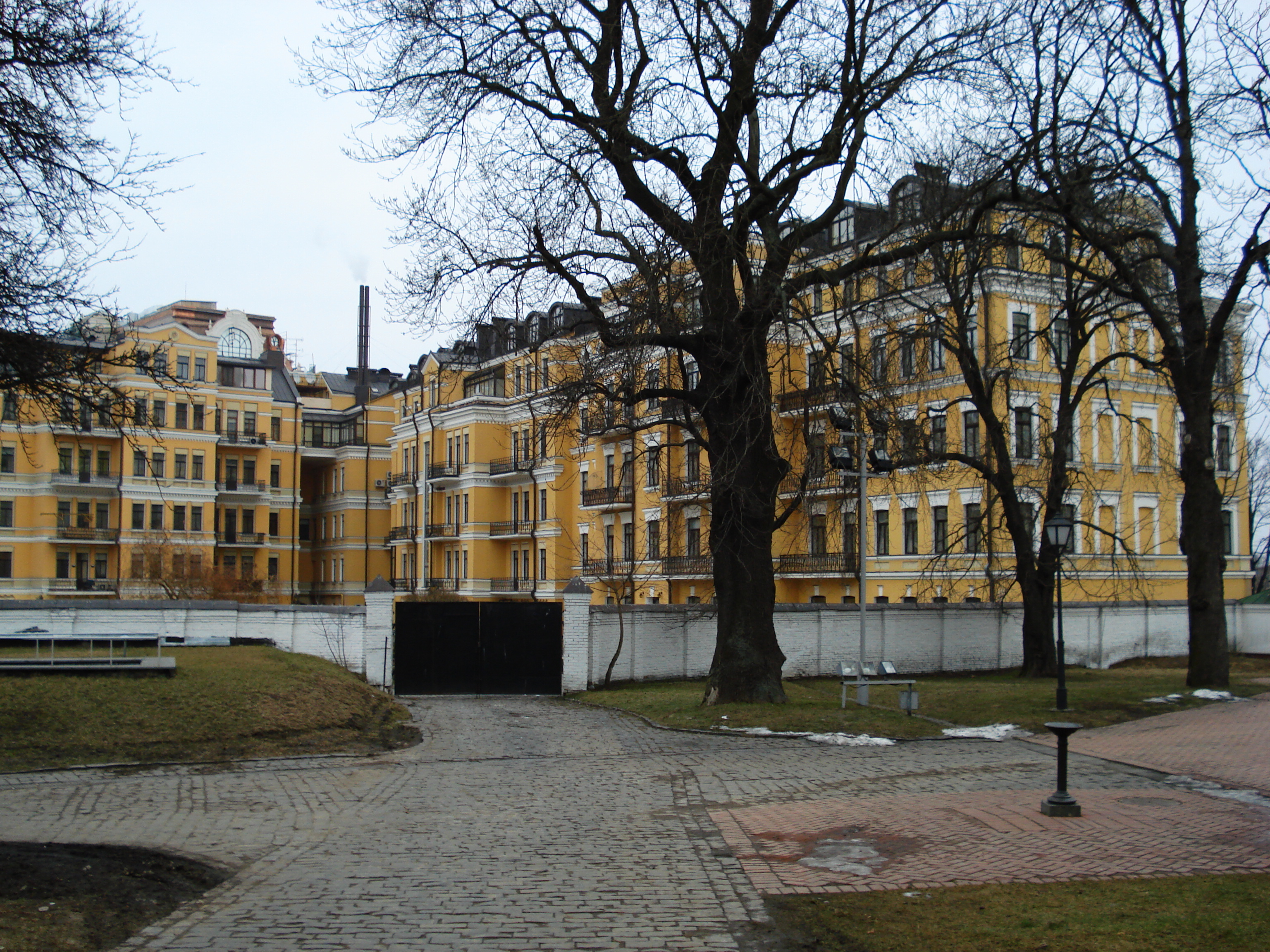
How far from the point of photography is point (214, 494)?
6425 centimetres

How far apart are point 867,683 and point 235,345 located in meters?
60.0

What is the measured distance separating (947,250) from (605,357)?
38.4ft

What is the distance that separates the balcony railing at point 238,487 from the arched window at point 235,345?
28.0ft

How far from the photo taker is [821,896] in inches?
303

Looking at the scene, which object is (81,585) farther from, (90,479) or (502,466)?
(502,466)

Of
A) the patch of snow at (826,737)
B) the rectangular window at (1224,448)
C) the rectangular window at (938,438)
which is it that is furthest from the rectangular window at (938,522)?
the patch of snow at (826,737)

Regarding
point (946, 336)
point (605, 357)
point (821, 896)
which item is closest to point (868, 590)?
point (946, 336)

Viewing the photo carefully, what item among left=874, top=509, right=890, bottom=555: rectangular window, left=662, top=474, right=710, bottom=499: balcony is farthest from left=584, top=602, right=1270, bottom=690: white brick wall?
left=874, top=509, right=890, bottom=555: rectangular window

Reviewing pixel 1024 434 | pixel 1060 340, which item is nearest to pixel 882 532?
pixel 1024 434

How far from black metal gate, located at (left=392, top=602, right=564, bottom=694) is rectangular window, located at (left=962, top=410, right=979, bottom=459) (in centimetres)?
1726

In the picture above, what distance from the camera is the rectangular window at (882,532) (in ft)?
130

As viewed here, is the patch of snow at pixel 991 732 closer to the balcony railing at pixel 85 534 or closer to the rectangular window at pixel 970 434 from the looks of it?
the rectangular window at pixel 970 434

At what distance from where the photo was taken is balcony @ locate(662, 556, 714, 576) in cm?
4300

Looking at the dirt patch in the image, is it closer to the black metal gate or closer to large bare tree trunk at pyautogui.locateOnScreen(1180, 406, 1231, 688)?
the black metal gate
